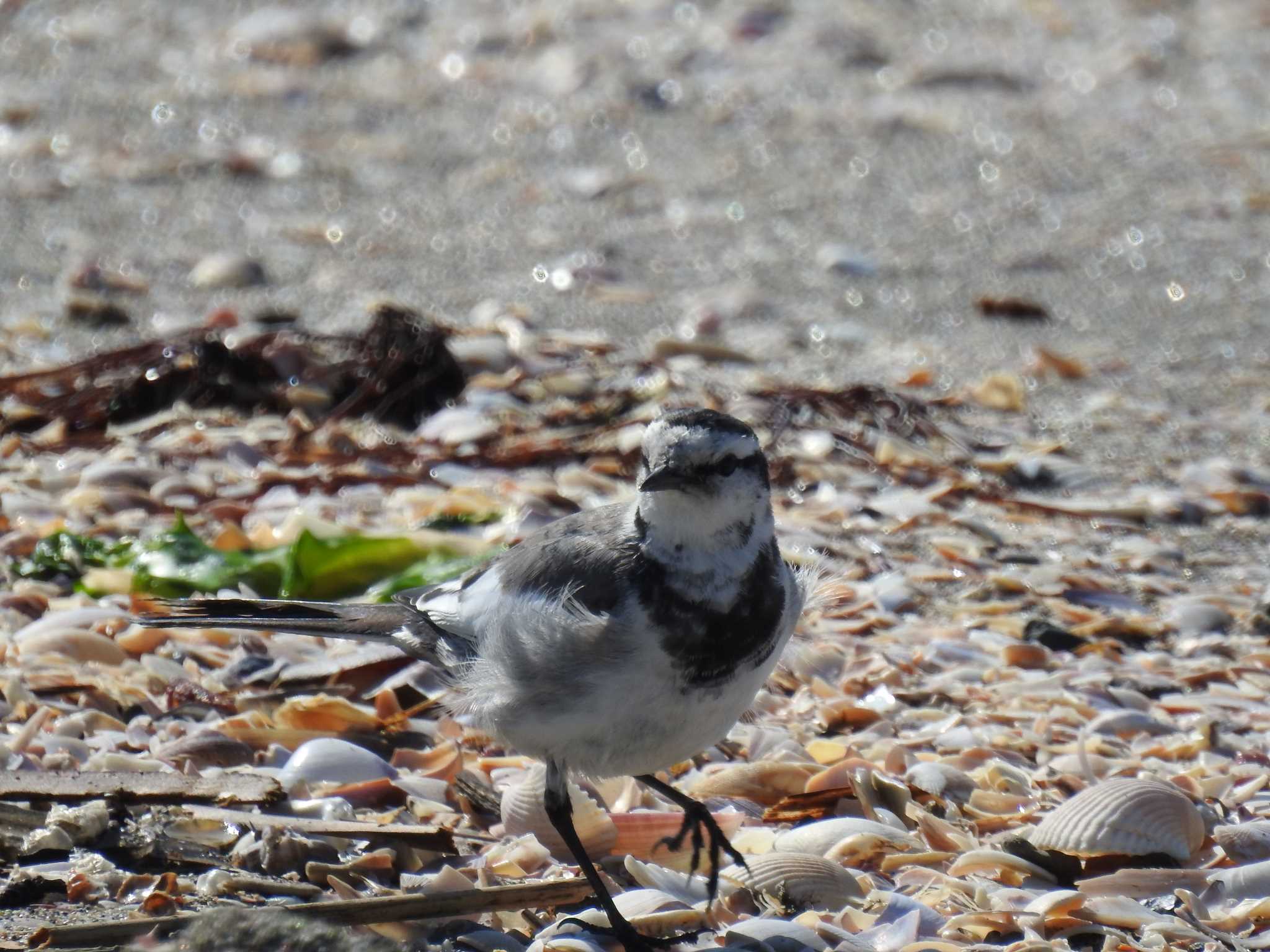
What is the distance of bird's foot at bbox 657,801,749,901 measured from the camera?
11.6 ft

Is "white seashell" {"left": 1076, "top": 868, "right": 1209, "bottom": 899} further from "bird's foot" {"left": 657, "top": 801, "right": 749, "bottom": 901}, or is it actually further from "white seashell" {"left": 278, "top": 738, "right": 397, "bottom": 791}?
"white seashell" {"left": 278, "top": 738, "right": 397, "bottom": 791}

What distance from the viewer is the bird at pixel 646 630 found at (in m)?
3.31

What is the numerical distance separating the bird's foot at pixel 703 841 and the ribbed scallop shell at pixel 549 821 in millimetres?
148

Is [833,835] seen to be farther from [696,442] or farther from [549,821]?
[696,442]

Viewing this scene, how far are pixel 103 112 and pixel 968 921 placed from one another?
8193 mm

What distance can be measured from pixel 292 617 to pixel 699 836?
3.57 feet

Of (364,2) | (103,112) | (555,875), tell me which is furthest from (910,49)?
(555,875)

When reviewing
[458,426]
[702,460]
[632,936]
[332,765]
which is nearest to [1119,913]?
[632,936]

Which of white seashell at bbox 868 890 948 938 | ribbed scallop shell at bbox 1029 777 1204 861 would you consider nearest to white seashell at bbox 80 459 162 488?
white seashell at bbox 868 890 948 938

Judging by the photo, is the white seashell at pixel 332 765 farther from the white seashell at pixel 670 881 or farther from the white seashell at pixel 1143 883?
the white seashell at pixel 1143 883

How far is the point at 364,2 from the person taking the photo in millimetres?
11727

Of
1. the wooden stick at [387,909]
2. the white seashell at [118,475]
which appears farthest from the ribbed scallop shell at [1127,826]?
the white seashell at [118,475]

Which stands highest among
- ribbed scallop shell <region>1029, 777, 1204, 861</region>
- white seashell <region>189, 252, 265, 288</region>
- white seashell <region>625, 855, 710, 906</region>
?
white seashell <region>189, 252, 265, 288</region>

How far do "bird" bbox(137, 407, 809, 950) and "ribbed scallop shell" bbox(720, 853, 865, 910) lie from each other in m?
0.05
